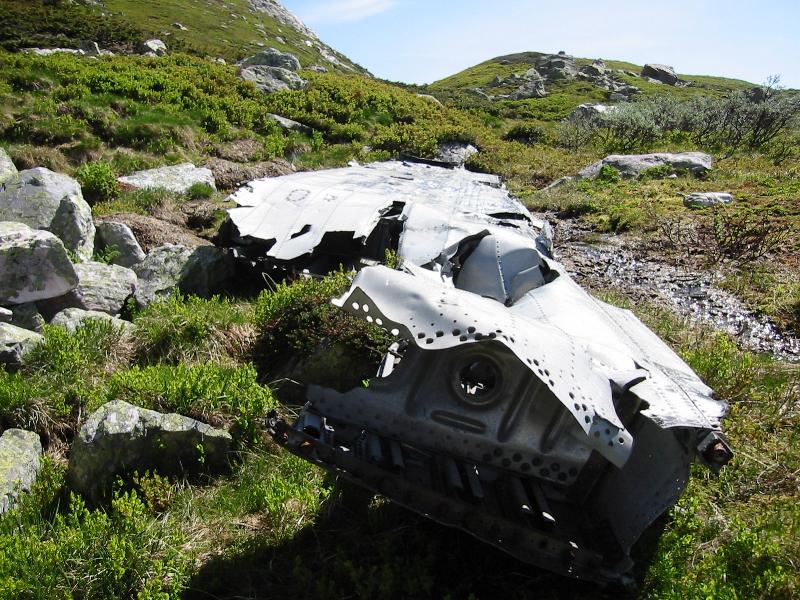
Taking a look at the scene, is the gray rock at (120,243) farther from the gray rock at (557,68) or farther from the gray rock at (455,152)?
the gray rock at (557,68)

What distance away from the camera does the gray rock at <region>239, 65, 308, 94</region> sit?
61.6 ft

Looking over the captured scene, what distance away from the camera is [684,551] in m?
3.35

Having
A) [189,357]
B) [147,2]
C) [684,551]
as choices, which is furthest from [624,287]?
[147,2]

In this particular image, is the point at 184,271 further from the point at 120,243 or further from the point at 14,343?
the point at 14,343

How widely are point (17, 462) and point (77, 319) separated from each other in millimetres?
2069

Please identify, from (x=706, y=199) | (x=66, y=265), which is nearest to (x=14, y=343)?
(x=66, y=265)

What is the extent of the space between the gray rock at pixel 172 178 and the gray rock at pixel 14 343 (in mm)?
5504

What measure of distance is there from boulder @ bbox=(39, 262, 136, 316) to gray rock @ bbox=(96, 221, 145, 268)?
797mm

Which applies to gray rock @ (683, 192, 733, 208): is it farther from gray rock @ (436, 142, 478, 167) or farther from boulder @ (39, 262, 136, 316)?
boulder @ (39, 262, 136, 316)

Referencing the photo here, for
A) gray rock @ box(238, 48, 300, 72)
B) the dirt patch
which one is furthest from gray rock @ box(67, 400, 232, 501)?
gray rock @ box(238, 48, 300, 72)

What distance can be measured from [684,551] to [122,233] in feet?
24.9

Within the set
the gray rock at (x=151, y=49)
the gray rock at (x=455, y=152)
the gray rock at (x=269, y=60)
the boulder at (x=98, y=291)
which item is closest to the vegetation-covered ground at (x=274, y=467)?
the boulder at (x=98, y=291)

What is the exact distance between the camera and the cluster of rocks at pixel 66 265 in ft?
18.4

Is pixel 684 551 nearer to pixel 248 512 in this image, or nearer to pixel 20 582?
pixel 248 512
